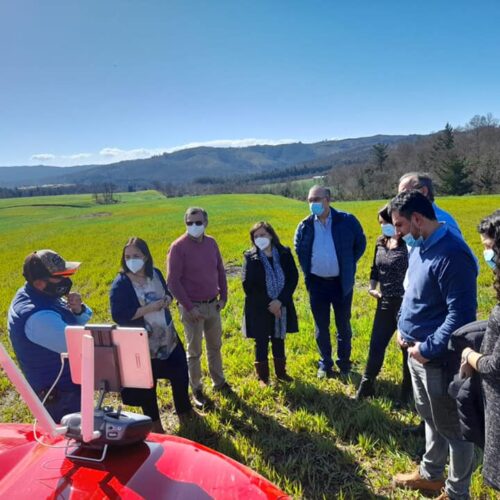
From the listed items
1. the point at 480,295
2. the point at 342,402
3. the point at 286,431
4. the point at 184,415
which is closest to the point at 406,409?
the point at 342,402

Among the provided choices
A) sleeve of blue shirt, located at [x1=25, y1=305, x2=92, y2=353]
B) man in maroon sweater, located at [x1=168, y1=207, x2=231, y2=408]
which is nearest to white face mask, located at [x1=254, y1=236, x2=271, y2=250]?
man in maroon sweater, located at [x1=168, y1=207, x2=231, y2=408]

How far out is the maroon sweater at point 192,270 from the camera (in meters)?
4.21

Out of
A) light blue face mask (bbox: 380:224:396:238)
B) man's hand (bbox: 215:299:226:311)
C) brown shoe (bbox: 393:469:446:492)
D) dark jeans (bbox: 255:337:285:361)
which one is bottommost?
brown shoe (bbox: 393:469:446:492)

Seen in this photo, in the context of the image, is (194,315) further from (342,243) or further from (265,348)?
(342,243)

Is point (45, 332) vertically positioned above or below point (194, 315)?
above

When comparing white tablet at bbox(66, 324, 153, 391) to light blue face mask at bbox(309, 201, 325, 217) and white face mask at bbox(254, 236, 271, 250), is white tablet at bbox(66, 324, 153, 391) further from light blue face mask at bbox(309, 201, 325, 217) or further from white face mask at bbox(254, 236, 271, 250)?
light blue face mask at bbox(309, 201, 325, 217)

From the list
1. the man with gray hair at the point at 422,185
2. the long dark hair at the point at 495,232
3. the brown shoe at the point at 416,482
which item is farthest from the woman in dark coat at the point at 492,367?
the man with gray hair at the point at 422,185

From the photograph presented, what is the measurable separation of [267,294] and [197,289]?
0.84 metres

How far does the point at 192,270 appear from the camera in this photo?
4281 mm

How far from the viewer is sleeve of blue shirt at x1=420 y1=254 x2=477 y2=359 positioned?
232 centimetres

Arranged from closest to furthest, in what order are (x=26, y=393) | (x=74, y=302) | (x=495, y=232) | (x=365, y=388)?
(x=26, y=393)
(x=495, y=232)
(x=74, y=302)
(x=365, y=388)

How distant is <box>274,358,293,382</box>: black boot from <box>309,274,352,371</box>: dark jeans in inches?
18.2

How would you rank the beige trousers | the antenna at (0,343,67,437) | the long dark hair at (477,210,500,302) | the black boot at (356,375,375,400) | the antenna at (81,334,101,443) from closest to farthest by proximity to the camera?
the antenna at (81,334,101,443), the antenna at (0,343,67,437), the long dark hair at (477,210,500,302), the black boot at (356,375,375,400), the beige trousers

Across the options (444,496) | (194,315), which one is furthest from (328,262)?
(444,496)
